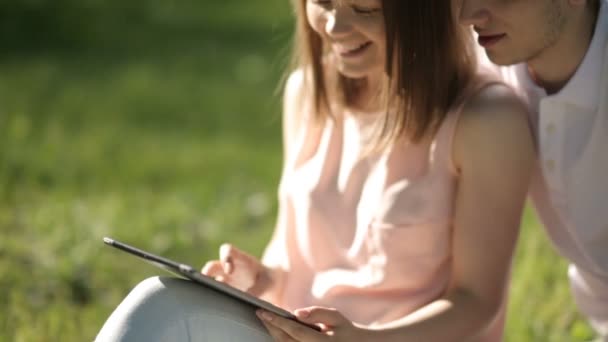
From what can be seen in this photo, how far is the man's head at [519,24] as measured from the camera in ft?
9.04

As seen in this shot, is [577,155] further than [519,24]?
Yes

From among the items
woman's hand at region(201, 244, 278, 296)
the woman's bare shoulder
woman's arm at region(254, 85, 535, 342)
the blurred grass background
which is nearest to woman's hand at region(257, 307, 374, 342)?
woman's arm at region(254, 85, 535, 342)

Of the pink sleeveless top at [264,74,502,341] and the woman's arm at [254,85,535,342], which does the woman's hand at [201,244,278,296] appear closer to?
the pink sleeveless top at [264,74,502,341]

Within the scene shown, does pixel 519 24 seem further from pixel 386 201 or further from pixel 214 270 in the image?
pixel 214 270

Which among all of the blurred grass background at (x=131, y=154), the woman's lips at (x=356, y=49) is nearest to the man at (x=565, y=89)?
the woman's lips at (x=356, y=49)

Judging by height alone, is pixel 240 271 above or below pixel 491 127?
below

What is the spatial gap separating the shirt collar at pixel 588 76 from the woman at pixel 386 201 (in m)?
0.13

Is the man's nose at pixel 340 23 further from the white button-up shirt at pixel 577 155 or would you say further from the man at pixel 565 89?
the white button-up shirt at pixel 577 155

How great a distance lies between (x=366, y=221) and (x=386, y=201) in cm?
8

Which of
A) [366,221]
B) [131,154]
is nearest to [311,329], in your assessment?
[366,221]

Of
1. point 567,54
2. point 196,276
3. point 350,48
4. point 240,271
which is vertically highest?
point 350,48

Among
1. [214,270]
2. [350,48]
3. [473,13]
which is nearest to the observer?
[473,13]

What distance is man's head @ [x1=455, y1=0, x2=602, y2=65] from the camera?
276cm

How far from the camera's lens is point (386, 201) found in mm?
2918
